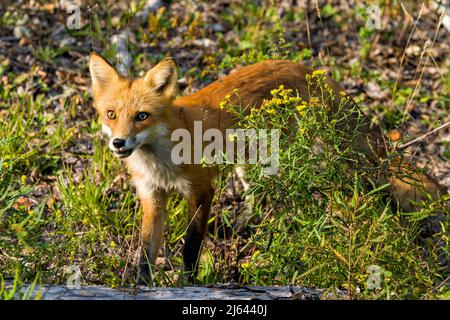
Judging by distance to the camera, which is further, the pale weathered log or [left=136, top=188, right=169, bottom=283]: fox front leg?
[left=136, top=188, right=169, bottom=283]: fox front leg

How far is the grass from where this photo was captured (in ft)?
11.5

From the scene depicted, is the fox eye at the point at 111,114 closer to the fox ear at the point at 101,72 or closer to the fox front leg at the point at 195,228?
the fox ear at the point at 101,72

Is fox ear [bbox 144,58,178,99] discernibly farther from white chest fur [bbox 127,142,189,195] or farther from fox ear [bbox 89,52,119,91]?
white chest fur [bbox 127,142,189,195]

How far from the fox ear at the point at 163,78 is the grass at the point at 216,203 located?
1.81 feet

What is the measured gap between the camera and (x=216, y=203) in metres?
4.70

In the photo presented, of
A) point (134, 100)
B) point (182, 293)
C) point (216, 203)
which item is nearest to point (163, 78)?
point (134, 100)

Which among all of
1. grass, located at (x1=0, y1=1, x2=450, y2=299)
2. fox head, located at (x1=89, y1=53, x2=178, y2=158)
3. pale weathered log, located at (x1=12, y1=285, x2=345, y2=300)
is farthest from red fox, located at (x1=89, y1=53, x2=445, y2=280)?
pale weathered log, located at (x1=12, y1=285, x2=345, y2=300)

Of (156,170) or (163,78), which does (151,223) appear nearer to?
(156,170)

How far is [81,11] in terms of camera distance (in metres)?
7.28

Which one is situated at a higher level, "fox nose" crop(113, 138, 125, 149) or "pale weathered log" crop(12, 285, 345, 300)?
"fox nose" crop(113, 138, 125, 149)

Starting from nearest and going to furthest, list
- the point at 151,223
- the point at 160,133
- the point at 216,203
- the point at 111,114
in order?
the point at 111,114 → the point at 160,133 → the point at 151,223 → the point at 216,203

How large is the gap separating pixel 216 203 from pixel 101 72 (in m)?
1.17
